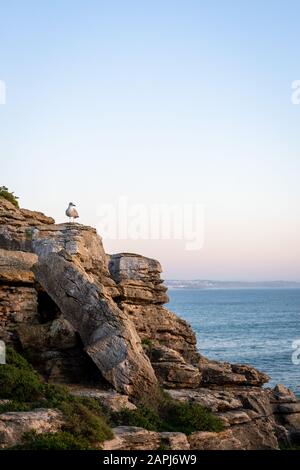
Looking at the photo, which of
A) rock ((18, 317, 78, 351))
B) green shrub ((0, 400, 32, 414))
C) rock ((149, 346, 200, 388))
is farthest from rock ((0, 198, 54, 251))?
green shrub ((0, 400, 32, 414))

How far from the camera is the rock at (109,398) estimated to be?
2212cm

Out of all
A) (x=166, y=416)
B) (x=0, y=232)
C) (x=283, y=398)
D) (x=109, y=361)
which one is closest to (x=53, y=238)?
(x=0, y=232)

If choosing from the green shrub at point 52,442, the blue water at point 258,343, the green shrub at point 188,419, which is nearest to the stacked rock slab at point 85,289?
the green shrub at point 188,419

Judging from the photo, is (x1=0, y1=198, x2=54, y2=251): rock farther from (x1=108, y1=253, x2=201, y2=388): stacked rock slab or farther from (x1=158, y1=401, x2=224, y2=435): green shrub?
(x1=158, y1=401, x2=224, y2=435): green shrub

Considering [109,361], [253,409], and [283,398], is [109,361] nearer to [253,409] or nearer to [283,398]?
[253,409]

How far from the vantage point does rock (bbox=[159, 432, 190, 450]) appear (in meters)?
20.6

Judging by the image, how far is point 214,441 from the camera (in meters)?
22.6

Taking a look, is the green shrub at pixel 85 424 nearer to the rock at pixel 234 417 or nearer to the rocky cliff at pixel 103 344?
the rocky cliff at pixel 103 344

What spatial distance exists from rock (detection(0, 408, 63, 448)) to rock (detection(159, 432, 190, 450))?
11.5ft

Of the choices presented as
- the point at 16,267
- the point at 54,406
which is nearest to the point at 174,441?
the point at 54,406

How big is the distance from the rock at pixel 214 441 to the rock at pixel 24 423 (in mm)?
5174

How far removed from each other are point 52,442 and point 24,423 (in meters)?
1.06

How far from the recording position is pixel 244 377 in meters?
29.0
